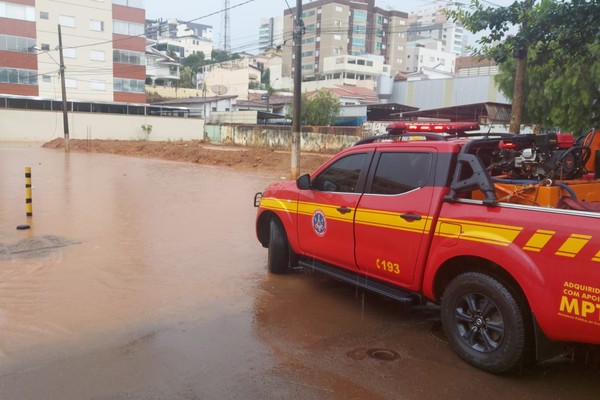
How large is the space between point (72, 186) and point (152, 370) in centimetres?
1328

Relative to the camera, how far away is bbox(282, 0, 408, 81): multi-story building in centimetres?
11100

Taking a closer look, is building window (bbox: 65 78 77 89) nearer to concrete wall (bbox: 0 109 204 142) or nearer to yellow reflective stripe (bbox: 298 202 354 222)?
concrete wall (bbox: 0 109 204 142)

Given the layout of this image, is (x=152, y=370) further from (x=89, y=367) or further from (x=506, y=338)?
(x=506, y=338)

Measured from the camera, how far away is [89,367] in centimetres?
388

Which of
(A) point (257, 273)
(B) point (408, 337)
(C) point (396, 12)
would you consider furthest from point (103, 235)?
(C) point (396, 12)

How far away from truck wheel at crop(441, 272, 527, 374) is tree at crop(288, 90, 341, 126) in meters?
44.0

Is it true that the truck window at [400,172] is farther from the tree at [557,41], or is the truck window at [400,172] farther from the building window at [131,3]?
the building window at [131,3]

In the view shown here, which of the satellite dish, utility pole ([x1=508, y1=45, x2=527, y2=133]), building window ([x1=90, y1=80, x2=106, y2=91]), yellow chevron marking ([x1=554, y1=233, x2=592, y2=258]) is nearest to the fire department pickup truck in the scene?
yellow chevron marking ([x1=554, y1=233, x2=592, y2=258])

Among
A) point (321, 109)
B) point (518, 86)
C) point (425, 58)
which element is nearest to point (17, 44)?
point (321, 109)

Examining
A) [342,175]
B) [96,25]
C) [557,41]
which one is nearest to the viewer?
[342,175]

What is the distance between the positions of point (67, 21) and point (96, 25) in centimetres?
303

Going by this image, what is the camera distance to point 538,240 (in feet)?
11.3

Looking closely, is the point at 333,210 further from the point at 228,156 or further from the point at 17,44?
the point at 17,44

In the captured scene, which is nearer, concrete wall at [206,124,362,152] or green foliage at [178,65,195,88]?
concrete wall at [206,124,362,152]
